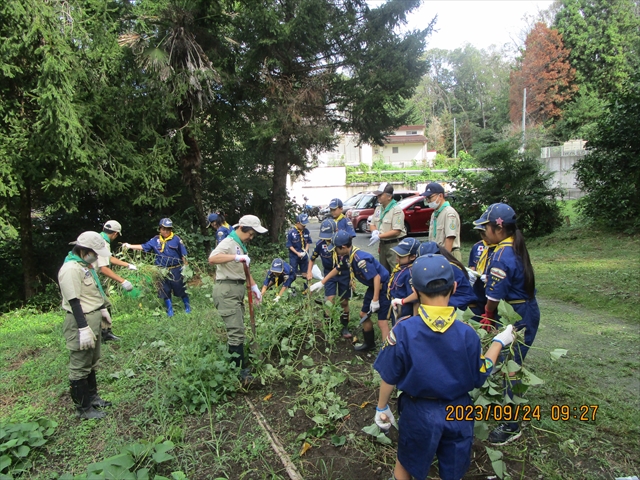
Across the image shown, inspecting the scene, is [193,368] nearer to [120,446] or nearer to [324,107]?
[120,446]

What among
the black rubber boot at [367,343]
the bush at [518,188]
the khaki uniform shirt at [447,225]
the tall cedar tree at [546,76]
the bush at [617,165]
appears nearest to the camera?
the black rubber boot at [367,343]

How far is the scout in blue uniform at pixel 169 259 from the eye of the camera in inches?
280

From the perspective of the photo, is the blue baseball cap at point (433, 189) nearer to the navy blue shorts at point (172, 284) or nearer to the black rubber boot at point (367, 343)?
the black rubber boot at point (367, 343)

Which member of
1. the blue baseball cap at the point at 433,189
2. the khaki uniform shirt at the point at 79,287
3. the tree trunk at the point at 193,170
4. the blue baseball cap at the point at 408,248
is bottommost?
the khaki uniform shirt at the point at 79,287

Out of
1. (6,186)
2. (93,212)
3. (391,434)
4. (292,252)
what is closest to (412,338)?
(391,434)

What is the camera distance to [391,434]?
332 cm

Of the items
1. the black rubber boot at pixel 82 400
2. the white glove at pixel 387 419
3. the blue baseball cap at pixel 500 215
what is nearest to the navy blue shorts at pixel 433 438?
the white glove at pixel 387 419

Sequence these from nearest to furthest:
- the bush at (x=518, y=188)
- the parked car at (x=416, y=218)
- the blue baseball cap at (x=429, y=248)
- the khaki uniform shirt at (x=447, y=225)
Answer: the blue baseball cap at (x=429, y=248) → the khaki uniform shirt at (x=447, y=225) → the bush at (x=518, y=188) → the parked car at (x=416, y=218)

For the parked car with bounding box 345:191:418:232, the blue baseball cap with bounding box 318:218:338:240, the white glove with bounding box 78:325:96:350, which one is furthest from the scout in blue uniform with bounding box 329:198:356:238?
the parked car with bounding box 345:191:418:232

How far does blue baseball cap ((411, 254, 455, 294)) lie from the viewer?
2.14m

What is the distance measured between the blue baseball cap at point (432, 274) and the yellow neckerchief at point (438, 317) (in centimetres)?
10

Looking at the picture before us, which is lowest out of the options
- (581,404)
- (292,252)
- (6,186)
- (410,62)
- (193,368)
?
(581,404)

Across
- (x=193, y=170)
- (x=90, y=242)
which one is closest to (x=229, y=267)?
(x=90, y=242)

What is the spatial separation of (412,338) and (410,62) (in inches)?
392
